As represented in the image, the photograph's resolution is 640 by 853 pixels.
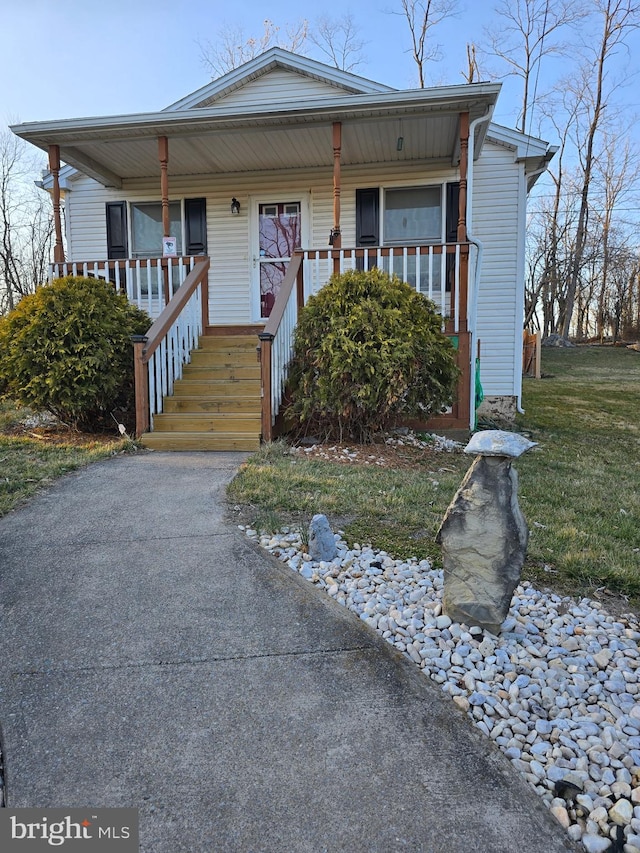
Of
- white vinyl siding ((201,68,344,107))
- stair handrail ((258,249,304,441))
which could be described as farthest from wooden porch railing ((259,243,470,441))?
white vinyl siding ((201,68,344,107))

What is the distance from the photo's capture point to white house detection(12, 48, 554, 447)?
21.1ft

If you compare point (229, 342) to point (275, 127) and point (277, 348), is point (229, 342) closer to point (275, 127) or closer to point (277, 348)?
point (277, 348)

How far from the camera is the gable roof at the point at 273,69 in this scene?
8.39 meters

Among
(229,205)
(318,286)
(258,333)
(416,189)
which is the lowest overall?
(258,333)

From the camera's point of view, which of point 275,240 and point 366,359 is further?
point 275,240

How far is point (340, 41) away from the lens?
69.4ft

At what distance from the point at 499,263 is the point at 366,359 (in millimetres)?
4392

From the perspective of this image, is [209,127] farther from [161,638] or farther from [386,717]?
[386,717]

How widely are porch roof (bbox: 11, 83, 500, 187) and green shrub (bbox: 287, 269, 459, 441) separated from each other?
2213 millimetres

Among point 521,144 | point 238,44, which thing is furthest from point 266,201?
point 238,44

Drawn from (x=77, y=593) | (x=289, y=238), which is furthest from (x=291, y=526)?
(x=289, y=238)

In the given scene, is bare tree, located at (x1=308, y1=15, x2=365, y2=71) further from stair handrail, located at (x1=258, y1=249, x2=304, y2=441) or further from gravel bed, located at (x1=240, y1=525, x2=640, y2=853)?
gravel bed, located at (x1=240, y1=525, x2=640, y2=853)

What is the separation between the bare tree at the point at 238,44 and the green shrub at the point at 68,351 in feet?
58.1

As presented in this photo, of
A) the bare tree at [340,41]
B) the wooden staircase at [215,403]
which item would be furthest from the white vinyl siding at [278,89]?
the bare tree at [340,41]
